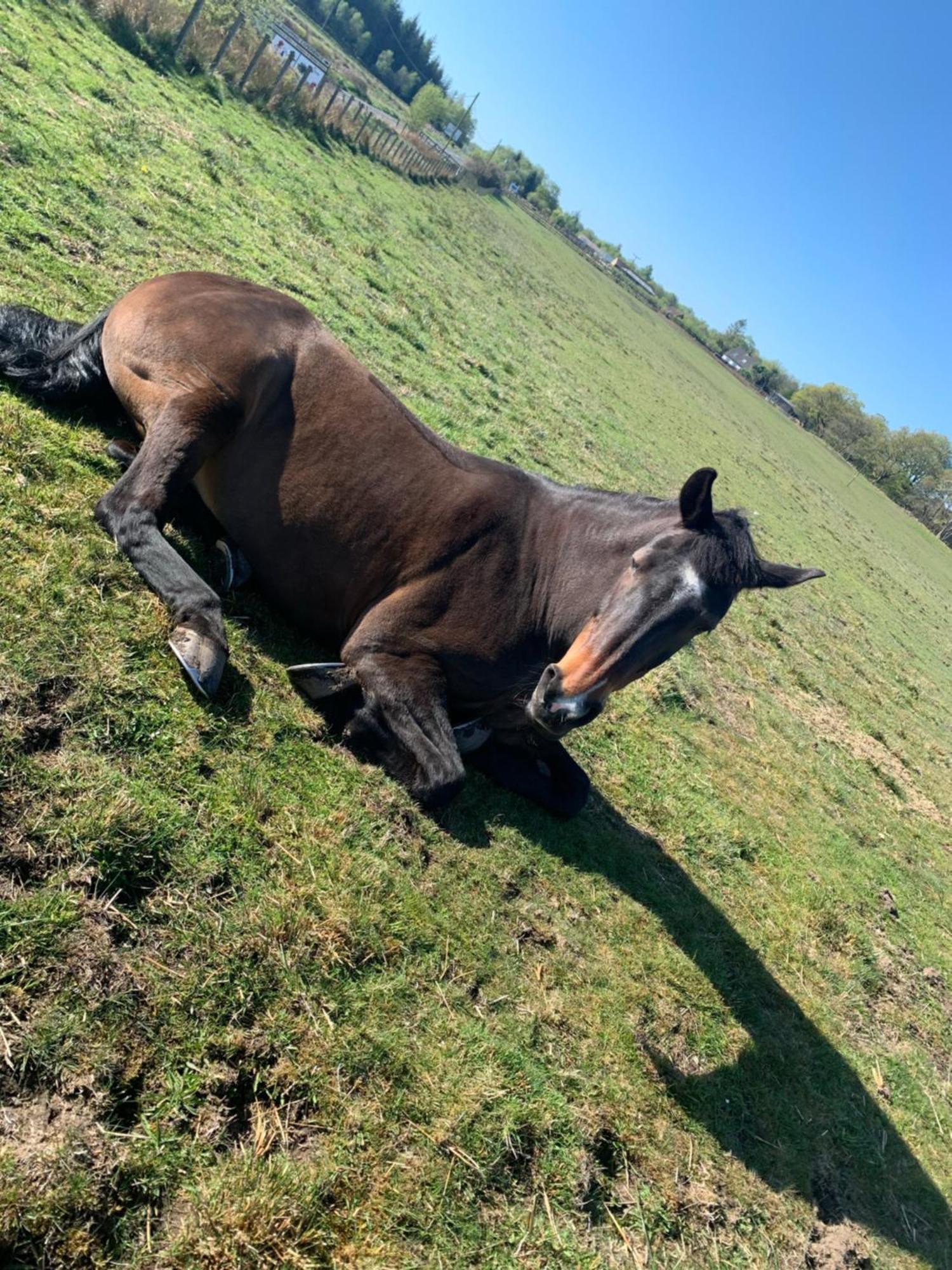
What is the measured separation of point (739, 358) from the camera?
12219 cm

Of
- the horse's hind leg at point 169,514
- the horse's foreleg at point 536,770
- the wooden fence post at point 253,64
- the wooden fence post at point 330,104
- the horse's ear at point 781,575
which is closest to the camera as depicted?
the horse's hind leg at point 169,514

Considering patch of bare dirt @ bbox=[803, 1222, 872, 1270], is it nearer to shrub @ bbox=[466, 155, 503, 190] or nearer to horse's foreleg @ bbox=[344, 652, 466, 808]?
horse's foreleg @ bbox=[344, 652, 466, 808]

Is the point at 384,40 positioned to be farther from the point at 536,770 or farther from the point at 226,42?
the point at 536,770

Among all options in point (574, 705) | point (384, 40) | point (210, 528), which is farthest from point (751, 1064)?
point (384, 40)

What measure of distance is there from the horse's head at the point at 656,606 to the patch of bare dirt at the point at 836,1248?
9.07 ft

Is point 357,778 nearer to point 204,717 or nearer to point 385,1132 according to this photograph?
point 204,717

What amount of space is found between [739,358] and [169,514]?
132 m

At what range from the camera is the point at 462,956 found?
3752mm

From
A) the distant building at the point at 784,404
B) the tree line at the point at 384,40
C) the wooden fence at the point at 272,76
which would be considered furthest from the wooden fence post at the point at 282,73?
the tree line at the point at 384,40

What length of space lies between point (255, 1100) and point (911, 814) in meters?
10.2

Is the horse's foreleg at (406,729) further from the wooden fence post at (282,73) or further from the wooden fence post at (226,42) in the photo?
the wooden fence post at (282,73)

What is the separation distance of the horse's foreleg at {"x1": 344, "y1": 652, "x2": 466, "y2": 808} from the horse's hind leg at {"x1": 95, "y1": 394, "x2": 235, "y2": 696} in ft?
2.91

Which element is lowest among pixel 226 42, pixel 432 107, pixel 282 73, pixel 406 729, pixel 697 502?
pixel 406 729

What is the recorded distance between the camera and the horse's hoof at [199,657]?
3.82 meters
